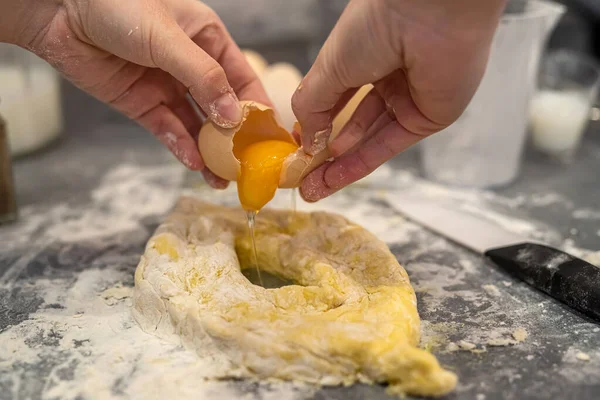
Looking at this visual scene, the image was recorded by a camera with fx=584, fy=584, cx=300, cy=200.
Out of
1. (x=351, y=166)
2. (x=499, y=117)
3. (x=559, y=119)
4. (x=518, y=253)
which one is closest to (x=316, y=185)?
(x=351, y=166)

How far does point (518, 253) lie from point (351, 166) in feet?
1.56

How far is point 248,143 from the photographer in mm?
1484

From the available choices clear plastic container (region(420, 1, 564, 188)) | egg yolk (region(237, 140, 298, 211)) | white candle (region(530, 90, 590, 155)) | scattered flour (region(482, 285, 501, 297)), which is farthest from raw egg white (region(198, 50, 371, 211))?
white candle (region(530, 90, 590, 155))

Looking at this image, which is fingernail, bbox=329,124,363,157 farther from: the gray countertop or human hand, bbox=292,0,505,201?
the gray countertop

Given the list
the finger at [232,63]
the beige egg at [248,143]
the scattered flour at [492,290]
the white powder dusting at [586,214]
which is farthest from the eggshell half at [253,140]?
the white powder dusting at [586,214]

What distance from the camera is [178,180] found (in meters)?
2.14

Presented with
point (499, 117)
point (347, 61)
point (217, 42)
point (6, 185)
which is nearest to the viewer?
point (347, 61)

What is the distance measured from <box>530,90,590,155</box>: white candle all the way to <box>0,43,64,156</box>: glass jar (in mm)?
1926

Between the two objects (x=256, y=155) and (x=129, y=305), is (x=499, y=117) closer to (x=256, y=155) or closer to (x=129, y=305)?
(x=256, y=155)

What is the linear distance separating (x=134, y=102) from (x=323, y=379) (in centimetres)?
92

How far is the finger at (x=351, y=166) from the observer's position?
4.53 feet

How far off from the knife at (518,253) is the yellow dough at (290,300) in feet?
1.09

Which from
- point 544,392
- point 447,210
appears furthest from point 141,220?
point 544,392

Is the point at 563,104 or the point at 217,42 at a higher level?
the point at 217,42
